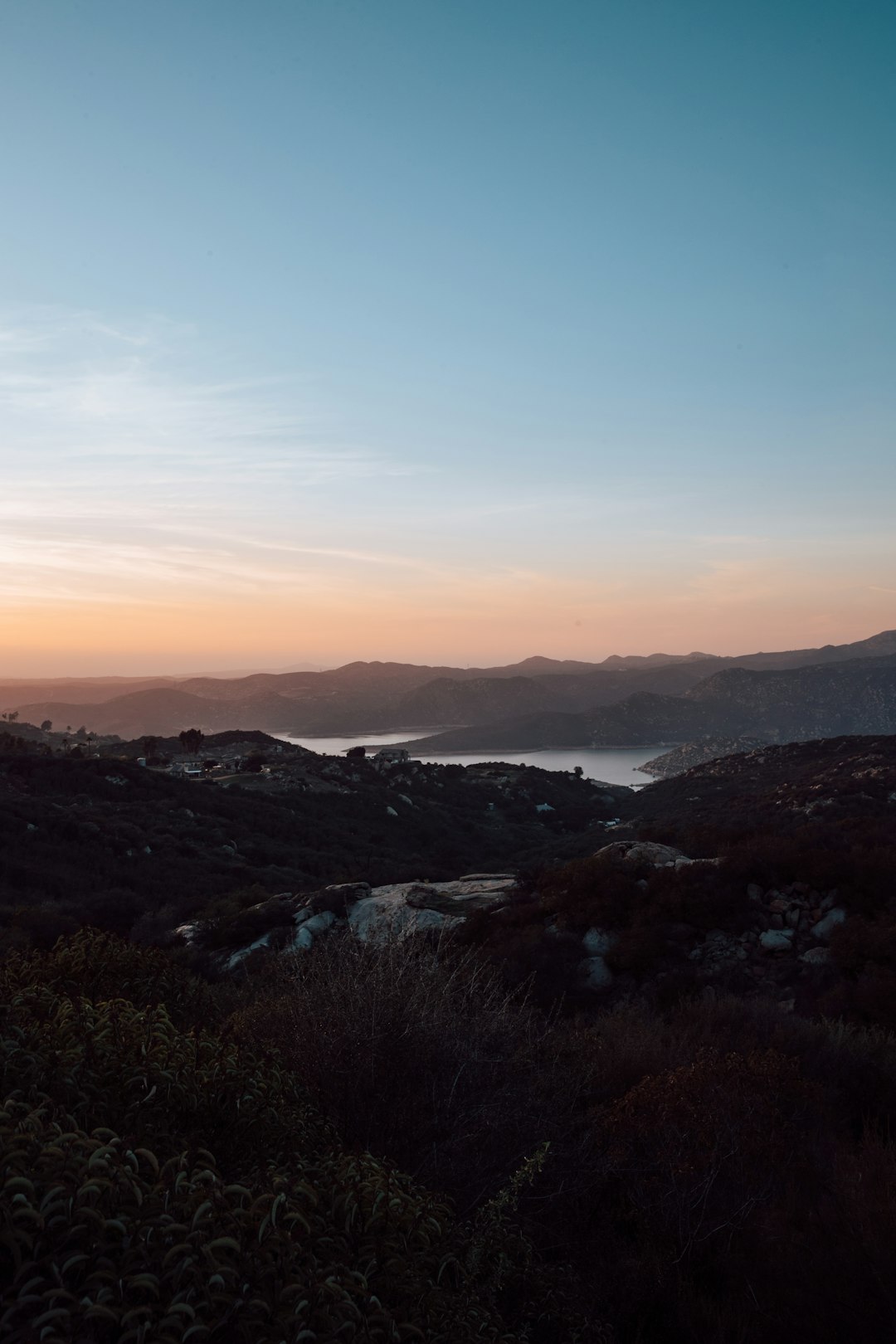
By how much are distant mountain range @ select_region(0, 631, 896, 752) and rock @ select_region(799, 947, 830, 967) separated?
114 m

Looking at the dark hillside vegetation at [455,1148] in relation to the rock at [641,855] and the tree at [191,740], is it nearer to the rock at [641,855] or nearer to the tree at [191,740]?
the rock at [641,855]

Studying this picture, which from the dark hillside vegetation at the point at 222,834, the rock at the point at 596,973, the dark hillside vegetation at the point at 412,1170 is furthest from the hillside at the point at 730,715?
the dark hillside vegetation at the point at 412,1170

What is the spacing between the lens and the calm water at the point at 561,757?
331ft

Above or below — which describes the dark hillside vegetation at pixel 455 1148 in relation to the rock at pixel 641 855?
above

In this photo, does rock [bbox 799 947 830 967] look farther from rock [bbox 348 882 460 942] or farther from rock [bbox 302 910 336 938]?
rock [bbox 302 910 336 938]

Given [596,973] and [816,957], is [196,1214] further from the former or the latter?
[816,957]

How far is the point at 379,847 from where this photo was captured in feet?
120

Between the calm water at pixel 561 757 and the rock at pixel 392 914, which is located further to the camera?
the calm water at pixel 561 757

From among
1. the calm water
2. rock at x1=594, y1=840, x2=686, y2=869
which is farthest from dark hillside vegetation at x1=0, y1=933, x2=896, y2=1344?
the calm water

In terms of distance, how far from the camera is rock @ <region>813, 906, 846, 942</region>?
35.0 feet

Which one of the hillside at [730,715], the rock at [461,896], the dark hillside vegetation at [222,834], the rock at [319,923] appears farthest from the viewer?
the hillside at [730,715]

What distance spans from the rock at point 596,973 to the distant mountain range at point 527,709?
11316 centimetres

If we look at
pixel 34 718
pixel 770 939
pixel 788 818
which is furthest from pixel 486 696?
pixel 770 939

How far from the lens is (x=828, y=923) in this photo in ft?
35.5
